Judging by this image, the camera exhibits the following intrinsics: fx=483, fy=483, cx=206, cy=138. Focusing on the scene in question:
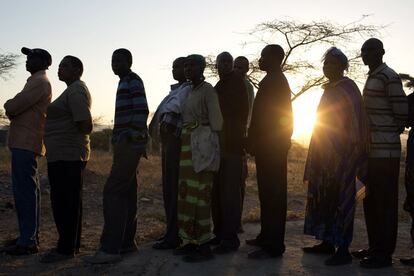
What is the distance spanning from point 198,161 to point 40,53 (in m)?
1.99

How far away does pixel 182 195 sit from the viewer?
438 centimetres

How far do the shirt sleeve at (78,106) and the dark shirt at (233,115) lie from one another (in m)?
1.27

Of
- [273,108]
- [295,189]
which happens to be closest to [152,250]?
[273,108]

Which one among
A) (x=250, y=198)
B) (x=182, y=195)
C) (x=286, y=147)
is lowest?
(x=250, y=198)

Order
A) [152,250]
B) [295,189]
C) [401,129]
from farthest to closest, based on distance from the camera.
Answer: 1. [295,189]
2. [152,250]
3. [401,129]

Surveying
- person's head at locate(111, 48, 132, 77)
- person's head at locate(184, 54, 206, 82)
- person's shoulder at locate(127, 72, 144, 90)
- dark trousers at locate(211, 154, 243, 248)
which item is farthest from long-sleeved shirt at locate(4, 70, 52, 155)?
dark trousers at locate(211, 154, 243, 248)

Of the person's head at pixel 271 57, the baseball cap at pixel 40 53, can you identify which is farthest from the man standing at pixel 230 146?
the baseball cap at pixel 40 53

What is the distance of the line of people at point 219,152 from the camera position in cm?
416

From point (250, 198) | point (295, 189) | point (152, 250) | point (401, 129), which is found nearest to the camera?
point (401, 129)

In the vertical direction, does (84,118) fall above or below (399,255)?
above

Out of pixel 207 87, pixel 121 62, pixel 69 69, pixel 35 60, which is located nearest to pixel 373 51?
pixel 207 87

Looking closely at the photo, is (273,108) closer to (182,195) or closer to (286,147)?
(286,147)

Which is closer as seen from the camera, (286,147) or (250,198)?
(286,147)

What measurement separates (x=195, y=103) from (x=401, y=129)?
71.6 inches
